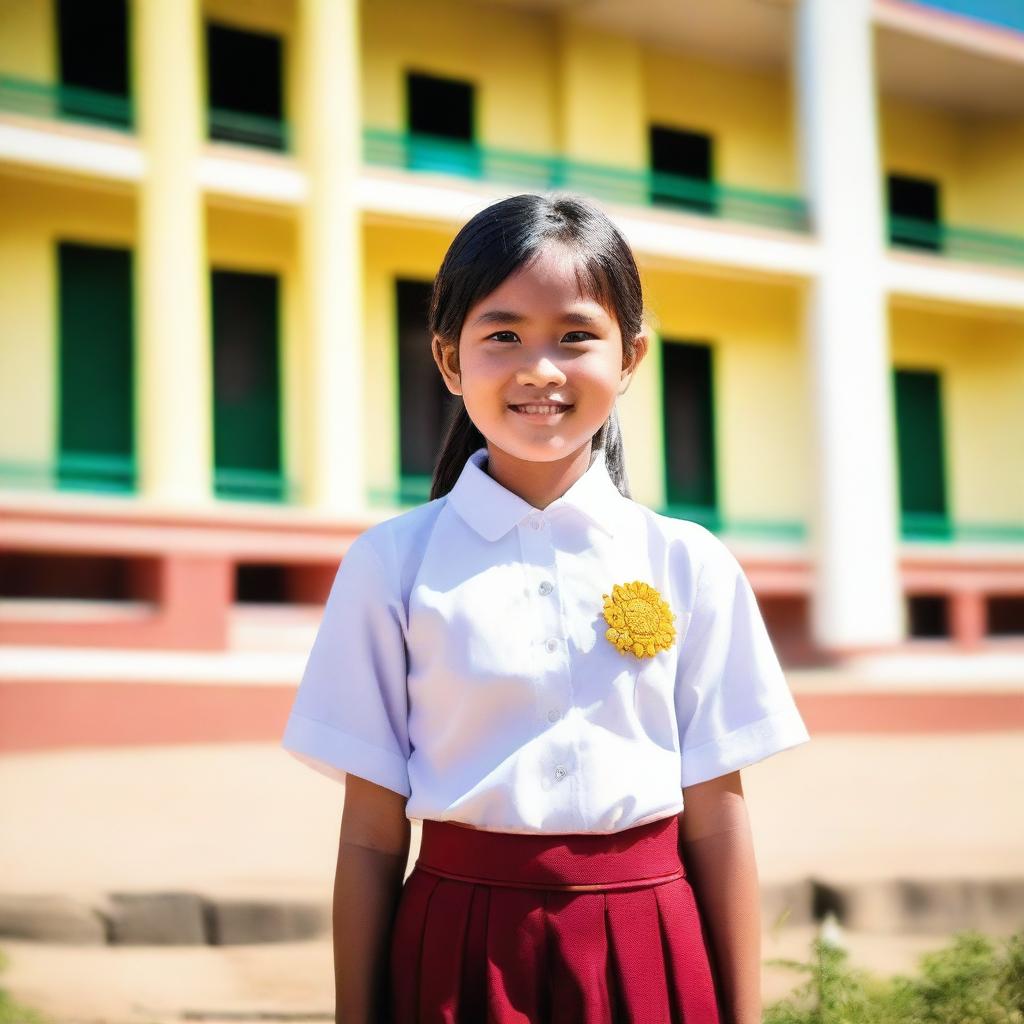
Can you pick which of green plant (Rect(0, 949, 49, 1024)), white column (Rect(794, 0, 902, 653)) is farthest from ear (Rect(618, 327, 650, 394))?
white column (Rect(794, 0, 902, 653))

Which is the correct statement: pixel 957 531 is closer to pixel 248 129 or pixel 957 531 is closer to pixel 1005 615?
pixel 1005 615

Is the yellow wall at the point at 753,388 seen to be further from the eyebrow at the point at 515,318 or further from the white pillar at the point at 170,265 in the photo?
the eyebrow at the point at 515,318

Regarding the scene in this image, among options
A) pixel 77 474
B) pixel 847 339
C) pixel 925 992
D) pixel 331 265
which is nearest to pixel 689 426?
pixel 847 339

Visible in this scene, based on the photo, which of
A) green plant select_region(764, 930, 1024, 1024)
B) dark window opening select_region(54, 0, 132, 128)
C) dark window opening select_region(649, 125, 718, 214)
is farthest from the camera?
dark window opening select_region(649, 125, 718, 214)

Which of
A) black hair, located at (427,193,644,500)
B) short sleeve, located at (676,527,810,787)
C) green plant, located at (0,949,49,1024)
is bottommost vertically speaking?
green plant, located at (0,949,49,1024)

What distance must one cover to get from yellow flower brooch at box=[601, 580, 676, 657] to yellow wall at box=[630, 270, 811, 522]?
10654 mm

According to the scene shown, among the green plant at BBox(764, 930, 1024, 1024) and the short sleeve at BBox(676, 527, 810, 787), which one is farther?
the green plant at BBox(764, 930, 1024, 1024)

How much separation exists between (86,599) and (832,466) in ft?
21.0

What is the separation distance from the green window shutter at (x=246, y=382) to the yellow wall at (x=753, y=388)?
387cm

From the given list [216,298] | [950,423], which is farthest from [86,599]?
[950,423]

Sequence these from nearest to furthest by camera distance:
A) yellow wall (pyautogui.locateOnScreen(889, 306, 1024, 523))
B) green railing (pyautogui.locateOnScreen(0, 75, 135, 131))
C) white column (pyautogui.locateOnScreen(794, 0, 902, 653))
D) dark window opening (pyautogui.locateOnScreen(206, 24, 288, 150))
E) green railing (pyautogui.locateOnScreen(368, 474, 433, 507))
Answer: green railing (pyautogui.locateOnScreen(0, 75, 135, 131))
dark window opening (pyautogui.locateOnScreen(206, 24, 288, 150))
green railing (pyautogui.locateOnScreen(368, 474, 433, 507))
white column (pyautogui.locateOnScreen(794, 0, 902, 653))
yellow wall (pyautogui.locateOnScreen(889, 306, 1024, 523))

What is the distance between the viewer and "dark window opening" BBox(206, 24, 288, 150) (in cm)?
1015

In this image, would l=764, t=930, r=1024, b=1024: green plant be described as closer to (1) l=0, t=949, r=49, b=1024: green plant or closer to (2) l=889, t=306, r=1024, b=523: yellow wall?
(1) l=0, t=949, r=49, b=1024: green plant

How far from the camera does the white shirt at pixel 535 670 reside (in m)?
1.47
